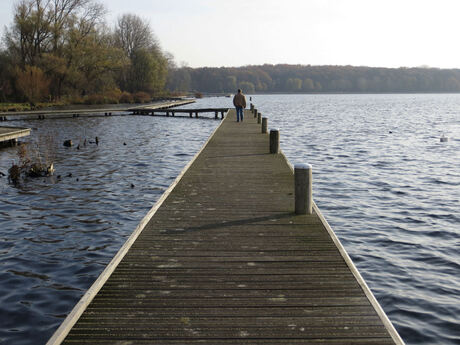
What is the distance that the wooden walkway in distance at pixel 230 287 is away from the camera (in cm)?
441

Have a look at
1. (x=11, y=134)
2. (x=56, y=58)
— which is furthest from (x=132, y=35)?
(x=11, y=134)

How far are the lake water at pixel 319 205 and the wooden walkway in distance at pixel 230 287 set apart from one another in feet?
5.08

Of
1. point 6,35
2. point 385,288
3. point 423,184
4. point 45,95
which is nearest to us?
point 385,288

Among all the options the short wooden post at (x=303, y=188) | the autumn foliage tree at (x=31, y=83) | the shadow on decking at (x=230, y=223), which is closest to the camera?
the shadow on decking at (x=230, y=223)

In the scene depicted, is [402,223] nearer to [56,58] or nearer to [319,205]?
[319,205]

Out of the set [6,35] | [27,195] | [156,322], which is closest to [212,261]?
[156,322]

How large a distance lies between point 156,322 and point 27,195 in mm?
11084

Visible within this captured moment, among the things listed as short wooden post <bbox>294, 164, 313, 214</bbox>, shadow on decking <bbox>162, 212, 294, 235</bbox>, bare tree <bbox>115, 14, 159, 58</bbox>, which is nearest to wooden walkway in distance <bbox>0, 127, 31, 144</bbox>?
shadow on decking <bbox>162, 212, 294, 235</bbox>

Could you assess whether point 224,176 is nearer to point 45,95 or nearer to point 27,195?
point 27,195

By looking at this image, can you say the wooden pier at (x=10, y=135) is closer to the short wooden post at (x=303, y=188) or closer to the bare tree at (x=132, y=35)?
the short wooden post at (x=303, y=188)

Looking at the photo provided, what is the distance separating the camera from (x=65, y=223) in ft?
36.8

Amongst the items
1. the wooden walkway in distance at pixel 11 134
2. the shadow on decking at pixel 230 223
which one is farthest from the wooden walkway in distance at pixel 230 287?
the wooden walkway in distance at pixel 11 134

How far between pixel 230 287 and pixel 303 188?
10.7 ft

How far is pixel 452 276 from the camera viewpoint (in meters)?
8.05
